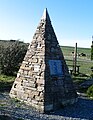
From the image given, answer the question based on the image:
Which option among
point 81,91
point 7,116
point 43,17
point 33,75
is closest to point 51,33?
point 43,17

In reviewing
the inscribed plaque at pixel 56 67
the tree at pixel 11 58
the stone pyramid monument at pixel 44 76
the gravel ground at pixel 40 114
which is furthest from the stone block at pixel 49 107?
the tree at pixel 11 58

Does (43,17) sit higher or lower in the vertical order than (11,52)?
higher

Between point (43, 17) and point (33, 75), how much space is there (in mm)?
2631

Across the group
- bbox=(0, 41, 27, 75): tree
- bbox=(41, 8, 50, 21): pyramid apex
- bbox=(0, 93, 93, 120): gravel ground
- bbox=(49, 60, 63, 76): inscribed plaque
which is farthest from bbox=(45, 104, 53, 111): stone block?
bbox=(0, 41, 27, 75): tree

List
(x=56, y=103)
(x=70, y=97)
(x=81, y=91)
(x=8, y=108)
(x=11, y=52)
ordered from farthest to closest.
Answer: (x=11, y=52) → (x=81, y=91) → (x=70, y=97) → (x=56, y=103) → (x=8, y=108)

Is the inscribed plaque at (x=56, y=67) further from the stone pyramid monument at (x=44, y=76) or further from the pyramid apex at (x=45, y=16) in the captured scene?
the pyramid apex at (x=45, y=16)

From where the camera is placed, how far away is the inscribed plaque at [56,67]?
11.6 meters

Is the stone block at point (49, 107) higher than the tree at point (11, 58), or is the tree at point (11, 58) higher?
the tree at point (11, 58)

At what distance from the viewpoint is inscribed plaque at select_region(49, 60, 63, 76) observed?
38.0 feet

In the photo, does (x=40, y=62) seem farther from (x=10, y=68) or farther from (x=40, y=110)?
(x=10, y=68)

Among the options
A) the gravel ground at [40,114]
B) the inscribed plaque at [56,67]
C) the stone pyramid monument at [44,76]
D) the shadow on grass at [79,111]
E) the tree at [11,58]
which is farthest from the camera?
the tree at [11,58]

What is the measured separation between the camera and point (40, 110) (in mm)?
10734

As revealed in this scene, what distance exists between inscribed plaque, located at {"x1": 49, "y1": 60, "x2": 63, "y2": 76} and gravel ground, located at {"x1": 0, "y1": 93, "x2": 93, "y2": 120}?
1.48m

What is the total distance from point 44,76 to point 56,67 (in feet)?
2.94
